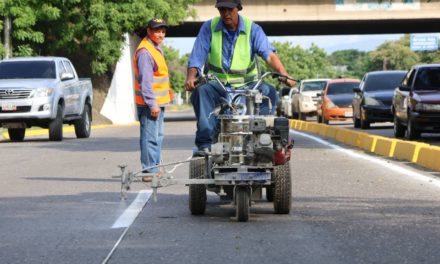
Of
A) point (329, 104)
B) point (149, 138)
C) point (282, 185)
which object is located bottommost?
point (329, 104)

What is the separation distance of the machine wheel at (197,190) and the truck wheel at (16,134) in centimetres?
1757

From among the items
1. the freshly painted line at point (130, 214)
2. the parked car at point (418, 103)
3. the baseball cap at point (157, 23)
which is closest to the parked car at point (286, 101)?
the parked car at point (418, 103)

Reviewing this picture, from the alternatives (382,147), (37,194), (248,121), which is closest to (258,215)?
(248,121)

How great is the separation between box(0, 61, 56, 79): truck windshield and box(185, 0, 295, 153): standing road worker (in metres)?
15.9

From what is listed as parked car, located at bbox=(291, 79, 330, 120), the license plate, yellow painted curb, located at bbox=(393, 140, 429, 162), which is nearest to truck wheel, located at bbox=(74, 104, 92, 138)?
the license plate

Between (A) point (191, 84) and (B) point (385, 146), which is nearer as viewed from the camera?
(A) point (191, 84)

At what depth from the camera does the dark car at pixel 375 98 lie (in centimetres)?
2905

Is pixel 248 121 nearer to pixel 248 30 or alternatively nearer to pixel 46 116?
pixel 248 30

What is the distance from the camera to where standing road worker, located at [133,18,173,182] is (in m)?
12.1

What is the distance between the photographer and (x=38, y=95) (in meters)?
24.1

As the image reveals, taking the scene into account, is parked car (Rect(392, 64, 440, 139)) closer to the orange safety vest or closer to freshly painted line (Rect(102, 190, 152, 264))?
the orange safety vest

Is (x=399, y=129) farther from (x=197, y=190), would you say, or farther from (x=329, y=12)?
(x=329, y=12)

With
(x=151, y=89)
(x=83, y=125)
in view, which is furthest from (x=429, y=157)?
(x=83, y=125)

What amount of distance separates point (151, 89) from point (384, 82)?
748 inches
